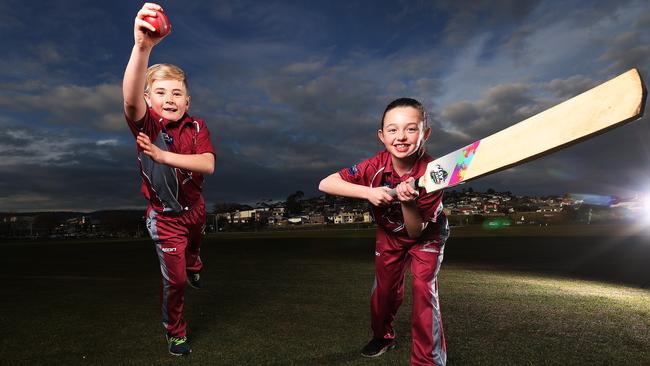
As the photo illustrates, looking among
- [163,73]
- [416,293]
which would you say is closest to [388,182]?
[416,293]

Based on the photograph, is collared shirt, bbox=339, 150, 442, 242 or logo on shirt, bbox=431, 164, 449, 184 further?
collared shirt, bbox=339, 150, 442, 242

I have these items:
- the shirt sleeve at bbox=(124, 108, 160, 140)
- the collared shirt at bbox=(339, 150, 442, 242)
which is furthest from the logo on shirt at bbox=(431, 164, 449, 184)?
the shirt sleeve at bbox=(124, 108, 160, 140)

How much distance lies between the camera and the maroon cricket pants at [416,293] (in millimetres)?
3129

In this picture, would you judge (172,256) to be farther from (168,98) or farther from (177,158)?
(168,98)

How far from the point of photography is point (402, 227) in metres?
3.52

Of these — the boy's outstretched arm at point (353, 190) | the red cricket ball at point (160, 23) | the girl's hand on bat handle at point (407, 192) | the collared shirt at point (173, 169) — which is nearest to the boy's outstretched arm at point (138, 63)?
the red cricket ball at point (160, 23)

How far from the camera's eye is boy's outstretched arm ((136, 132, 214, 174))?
3.00 meters

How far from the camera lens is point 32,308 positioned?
5.41 meters

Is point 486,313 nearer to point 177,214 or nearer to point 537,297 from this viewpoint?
point 537,297

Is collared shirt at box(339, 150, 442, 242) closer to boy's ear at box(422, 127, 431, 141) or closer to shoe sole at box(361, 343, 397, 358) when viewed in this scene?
boy's ear at box(422, 127, 431, 141)

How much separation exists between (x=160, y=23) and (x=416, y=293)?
2.69 meters

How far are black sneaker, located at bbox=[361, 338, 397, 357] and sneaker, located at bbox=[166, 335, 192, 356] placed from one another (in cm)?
150

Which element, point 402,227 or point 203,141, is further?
point 203,141

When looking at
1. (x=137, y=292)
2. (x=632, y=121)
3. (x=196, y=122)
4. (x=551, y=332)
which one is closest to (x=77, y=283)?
(x=137, y=292)
